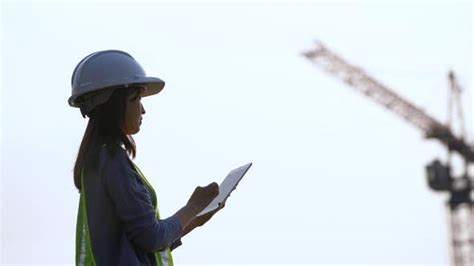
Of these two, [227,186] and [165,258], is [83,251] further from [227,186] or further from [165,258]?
[227,186]

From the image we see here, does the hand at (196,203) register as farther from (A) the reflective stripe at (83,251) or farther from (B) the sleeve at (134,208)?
(A) the reflective stripe at (83,251)

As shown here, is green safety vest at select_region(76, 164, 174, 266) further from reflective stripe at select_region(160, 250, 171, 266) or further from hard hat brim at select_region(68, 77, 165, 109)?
hard hat brim at select_region(68, 77, 165, 109)

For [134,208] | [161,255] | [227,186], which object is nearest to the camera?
[134,208]

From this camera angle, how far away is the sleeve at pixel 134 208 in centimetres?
381

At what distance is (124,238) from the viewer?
385 centimetres

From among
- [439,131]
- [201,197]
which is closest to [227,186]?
[201,197]

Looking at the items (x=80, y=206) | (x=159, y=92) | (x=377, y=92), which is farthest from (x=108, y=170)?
(x=377, y=92)

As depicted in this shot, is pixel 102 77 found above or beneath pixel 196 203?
above

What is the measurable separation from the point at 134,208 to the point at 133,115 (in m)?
Answer: 0.33

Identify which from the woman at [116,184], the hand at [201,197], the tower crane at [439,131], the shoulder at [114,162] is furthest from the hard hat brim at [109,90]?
the tower crane at [439,131]

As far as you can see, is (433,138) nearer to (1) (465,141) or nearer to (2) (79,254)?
(1) (465,141)

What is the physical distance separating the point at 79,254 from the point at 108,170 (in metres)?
Answer: 0.29

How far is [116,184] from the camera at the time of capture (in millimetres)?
3822

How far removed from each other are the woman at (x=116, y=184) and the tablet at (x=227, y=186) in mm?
25
